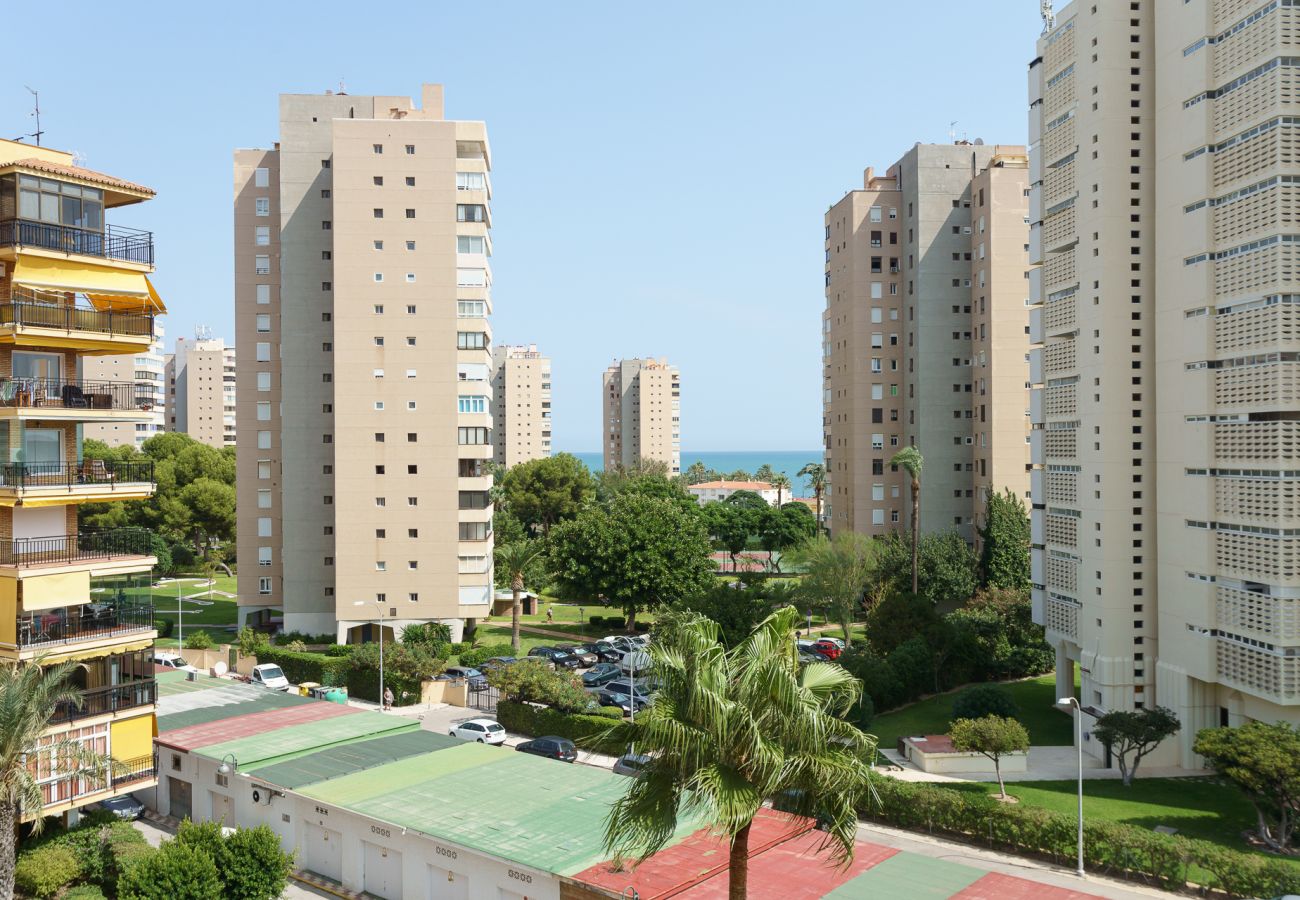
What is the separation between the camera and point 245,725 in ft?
138

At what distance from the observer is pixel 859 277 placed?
283 feet

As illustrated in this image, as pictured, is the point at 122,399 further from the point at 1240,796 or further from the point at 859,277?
the point at 859,277

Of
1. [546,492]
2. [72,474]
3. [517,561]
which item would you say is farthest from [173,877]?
[546,492]

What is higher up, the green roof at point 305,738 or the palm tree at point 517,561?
the palm tree at point 517,561

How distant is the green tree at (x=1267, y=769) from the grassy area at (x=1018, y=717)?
13.2 m

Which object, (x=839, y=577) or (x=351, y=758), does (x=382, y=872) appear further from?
(x=839, y=577)

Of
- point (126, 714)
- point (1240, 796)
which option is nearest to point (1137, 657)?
point (1240, 796)

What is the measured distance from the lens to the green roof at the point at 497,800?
2897cm

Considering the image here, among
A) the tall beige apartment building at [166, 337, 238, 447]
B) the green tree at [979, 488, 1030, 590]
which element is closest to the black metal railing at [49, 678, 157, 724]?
the green tree at [979, 488, 1030, 590]

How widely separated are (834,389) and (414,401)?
131 ft

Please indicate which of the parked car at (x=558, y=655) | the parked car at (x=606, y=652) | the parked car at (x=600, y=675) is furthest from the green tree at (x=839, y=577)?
the parked car at (x=558, y=655)

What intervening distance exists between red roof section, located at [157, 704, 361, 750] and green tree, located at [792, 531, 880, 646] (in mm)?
35452

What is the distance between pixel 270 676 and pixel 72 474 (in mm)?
31951

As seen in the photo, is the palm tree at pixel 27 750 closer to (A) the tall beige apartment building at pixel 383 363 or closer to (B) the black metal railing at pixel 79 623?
(B) the black metal railing at pixel 79 623
